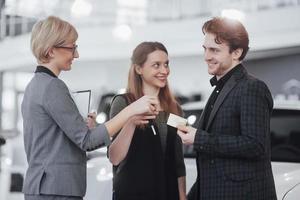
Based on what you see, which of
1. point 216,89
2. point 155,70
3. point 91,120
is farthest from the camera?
point 155,70

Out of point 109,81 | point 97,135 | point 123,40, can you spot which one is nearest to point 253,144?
point 97,135

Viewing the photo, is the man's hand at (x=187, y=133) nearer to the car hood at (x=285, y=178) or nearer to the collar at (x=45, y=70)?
the collar at (x=45, y=70)

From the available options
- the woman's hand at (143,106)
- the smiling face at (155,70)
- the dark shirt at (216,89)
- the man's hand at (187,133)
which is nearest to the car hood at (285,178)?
the smiling face at (155,70)

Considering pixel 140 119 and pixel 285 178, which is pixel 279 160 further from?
pixel 140 119

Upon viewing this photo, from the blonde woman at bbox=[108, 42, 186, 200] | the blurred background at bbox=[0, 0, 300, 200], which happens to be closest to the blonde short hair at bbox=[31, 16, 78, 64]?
the blonde woman at bbox=[108, 42, 186, 200]

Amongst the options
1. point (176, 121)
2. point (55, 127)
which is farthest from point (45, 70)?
point (176, 121)

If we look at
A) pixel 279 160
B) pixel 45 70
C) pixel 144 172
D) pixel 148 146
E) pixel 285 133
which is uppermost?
pixel 45 70

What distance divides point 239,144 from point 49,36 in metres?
0.77

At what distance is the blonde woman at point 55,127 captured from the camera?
1.99 m

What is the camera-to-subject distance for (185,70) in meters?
10.3

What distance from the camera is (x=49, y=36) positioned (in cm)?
204

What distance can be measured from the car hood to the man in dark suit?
3.50ft

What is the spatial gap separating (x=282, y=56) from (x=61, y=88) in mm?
6754

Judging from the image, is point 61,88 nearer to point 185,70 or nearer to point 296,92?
point 296,92
